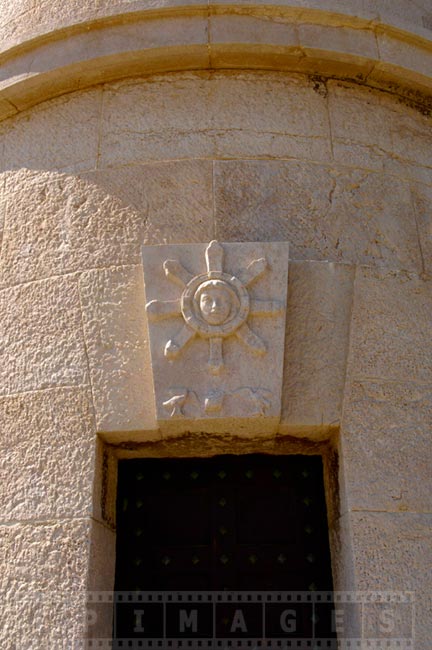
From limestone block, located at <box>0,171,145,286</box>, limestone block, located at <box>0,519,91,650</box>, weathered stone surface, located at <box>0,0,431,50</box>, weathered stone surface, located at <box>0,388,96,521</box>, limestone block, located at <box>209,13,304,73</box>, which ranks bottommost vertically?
limestone block, located at <box>0,519,91,650</box>

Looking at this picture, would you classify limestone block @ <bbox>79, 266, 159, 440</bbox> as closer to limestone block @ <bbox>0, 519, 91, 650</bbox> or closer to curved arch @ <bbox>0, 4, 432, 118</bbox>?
limestone block @ <bbox>0, 519, 91, 650</bbox>

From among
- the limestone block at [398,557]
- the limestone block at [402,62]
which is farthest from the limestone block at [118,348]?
the limestone block at [402,62]

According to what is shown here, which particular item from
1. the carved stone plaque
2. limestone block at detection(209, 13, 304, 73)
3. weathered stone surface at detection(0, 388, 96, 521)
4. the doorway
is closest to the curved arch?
limestone block at detection(209, 13, 304, 73)

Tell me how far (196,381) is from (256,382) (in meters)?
0.20

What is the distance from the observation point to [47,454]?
99.1 inches

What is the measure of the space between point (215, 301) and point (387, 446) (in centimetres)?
76

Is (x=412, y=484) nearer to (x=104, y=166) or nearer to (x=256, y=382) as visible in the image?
(x=256, y=382)

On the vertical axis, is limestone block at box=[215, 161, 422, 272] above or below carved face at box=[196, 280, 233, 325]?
above

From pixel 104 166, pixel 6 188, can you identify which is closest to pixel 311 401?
→ pixel 104 166

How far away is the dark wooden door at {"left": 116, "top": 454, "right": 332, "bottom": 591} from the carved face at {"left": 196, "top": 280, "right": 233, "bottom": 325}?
55cm

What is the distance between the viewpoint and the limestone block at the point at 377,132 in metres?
3.00

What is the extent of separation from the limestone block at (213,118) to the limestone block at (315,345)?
561 millimetres

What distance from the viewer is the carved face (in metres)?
2.51

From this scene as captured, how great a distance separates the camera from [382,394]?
8.43 feet
